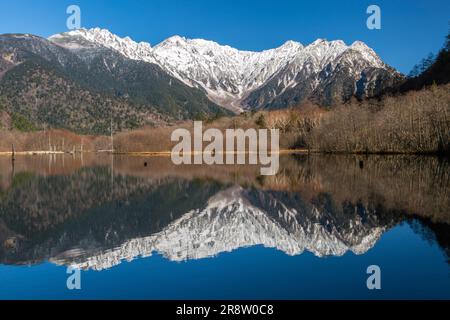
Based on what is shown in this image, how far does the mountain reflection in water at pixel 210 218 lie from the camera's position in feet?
56.2

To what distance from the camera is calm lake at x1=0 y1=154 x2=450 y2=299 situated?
12.4 m

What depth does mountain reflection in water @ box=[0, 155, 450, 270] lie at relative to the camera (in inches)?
674

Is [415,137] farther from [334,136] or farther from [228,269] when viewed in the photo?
[228,269]

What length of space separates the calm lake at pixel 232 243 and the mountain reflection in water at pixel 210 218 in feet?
0.19

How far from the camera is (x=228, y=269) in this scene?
1442cm

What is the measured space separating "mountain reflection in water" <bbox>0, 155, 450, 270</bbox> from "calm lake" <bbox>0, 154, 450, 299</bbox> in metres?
0.06

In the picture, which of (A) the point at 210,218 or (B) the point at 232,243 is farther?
(A) the point at 210,218

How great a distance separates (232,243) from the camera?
59.5 feet

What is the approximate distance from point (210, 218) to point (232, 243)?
6014 millimetres

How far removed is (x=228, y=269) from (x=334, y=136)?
9595 cm

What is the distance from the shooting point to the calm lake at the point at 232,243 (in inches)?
488

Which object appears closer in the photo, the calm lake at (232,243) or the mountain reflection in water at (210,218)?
the calm lake at (232,243)

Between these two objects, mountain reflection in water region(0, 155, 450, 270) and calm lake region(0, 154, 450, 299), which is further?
mountain reflection in water region(0, 155, 450, 270)
